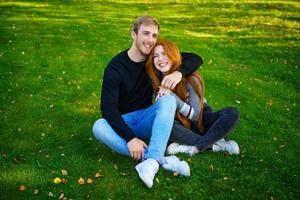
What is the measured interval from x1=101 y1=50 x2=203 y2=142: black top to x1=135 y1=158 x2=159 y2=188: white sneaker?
48 centimetres

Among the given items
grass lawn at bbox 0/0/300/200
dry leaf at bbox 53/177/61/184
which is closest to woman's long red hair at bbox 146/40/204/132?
grass lawn at bbox 0/0/300/200

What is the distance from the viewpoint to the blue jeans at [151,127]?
20.1 feet

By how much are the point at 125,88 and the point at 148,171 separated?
1.54 meters

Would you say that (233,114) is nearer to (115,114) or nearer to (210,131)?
(210,131)

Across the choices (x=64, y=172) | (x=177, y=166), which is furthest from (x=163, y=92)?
(x=64, y=172)

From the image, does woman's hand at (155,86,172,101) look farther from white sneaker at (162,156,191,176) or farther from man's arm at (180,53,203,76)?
white sneaker at (162,156,191,176)

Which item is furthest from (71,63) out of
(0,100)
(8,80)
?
(0,100)

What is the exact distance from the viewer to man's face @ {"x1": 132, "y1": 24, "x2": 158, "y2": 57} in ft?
21.2

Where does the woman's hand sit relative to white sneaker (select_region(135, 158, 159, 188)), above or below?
above

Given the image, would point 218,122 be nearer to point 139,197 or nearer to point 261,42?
point 139,197

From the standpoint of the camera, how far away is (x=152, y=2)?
86.1 feet

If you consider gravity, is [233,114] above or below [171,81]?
below

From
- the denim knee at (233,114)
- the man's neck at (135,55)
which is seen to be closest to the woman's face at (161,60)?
the man's neck at (135,55)

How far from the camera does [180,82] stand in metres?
6.83
